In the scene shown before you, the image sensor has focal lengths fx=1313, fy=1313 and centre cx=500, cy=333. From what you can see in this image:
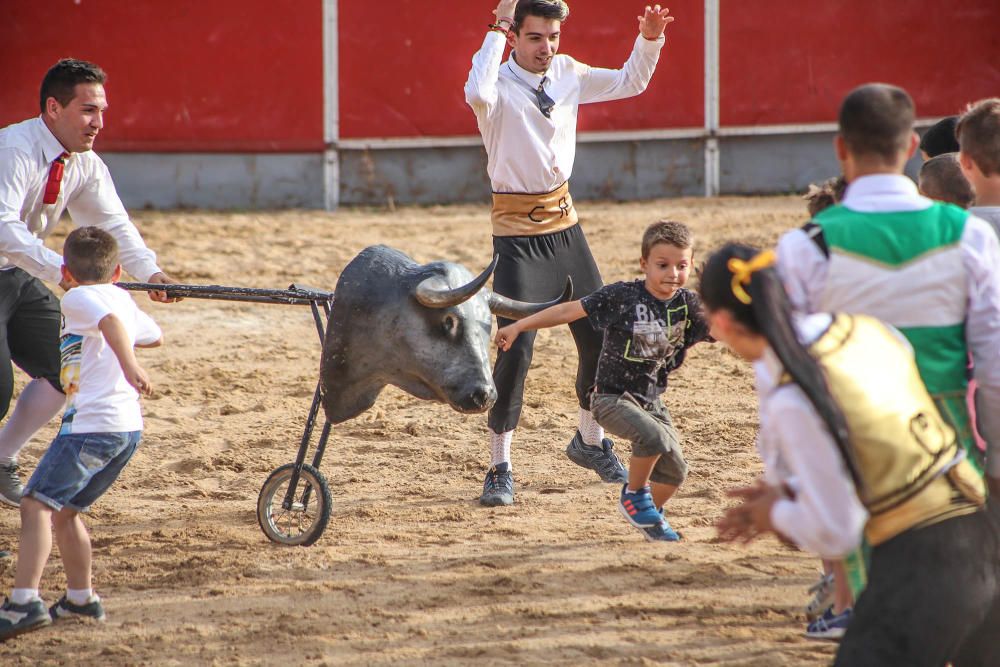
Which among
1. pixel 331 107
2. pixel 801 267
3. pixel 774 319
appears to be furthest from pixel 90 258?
pixel 331 107

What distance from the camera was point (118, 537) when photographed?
5402mm

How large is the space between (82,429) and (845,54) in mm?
10994

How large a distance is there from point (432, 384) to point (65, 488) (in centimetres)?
131

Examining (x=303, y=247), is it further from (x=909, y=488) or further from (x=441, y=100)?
(x=909, y=488)

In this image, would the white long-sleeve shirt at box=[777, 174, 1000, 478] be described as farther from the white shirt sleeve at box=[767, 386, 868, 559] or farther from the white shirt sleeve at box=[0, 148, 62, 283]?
the white shirt sleeve at box=[0, 148, 62, 283]

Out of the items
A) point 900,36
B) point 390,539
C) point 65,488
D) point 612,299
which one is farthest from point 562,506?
point 900,36

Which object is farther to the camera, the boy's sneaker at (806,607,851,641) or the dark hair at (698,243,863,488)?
the boy's sneaker at (806,607,851,641)

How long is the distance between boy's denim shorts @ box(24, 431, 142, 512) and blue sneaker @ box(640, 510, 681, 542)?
198 cm

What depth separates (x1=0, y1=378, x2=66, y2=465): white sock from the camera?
5.78 meters

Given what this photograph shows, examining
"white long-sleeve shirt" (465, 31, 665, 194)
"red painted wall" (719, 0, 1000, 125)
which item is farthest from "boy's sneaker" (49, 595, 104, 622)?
"red painted wall" (719, 0, 1000, 125)

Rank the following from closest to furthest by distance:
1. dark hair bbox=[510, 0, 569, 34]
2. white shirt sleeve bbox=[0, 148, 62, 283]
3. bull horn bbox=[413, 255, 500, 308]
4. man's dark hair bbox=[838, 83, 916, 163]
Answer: man's dark hair bbox=[838, 83, 916, 163], bull horn bbox=[413, 255, 500, 308], white shirt sleeve bbox=[0, 148, 62, 283], dark hair bbox=[510, 0, 569, 34]

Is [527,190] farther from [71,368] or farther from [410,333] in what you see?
[71,368]

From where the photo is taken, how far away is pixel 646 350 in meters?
4.91

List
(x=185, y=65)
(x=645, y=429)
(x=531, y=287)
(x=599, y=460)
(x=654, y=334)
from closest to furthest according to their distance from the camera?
(x=645, y=429)
(x=654, y=334)
(x=531, y=287)
(x=599, y=460)
(x=185, y=65)
